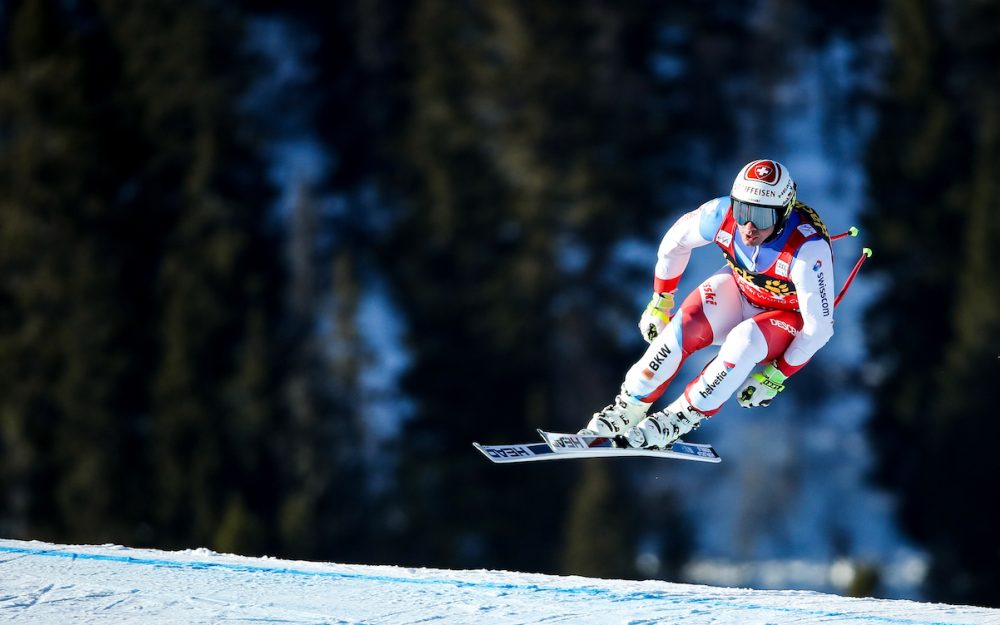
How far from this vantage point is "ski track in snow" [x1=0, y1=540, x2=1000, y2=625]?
8.95 meters

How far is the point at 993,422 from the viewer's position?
28562 millimetres

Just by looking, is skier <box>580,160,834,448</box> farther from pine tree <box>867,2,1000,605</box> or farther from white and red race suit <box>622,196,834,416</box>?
pine tree <box>867,2,1000,605</box>

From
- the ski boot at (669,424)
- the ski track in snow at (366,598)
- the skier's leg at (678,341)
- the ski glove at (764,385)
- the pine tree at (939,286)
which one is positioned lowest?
the ski track in snow at (366,598)

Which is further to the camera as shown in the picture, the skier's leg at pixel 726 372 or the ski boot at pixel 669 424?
the ski boot at pixel 669 424

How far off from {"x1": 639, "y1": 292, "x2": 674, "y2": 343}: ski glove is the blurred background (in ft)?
56.6

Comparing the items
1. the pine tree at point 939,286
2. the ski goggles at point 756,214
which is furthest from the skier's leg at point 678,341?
the pine tree at point 939,286

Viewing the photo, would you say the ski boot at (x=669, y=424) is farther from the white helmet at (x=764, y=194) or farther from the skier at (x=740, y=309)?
Answer: the white helmet at (x=764, y=194)

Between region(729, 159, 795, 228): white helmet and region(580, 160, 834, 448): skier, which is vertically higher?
region(729, 159, 795, 228): white helmet

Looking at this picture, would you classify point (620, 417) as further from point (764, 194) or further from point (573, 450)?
point (764, 194)

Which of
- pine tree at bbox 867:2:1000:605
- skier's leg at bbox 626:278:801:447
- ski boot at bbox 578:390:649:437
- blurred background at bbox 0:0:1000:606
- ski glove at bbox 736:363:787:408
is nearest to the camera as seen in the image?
skier's leg at bbox 626:278:801:447

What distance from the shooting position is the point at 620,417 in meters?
10.5

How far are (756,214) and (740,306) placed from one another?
85 centimetres

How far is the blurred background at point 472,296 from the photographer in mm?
28938

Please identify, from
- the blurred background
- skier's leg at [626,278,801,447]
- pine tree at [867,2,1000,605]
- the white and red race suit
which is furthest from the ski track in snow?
pine tree at [867,2,1000,605]
